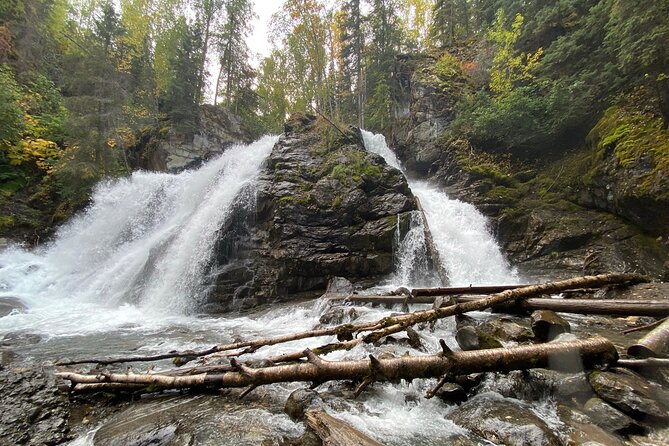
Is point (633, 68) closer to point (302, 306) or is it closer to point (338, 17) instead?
point (302, 306)

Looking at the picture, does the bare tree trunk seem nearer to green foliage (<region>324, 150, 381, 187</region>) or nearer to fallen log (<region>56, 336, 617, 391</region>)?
green foliage (<region>324, 150, 381, 187</region>)

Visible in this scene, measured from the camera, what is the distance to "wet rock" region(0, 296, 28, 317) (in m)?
11.1

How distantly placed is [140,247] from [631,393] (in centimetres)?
1971

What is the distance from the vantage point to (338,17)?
24844 mm

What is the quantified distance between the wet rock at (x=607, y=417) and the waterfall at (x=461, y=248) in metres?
9.17

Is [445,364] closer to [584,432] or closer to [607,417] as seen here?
[584,432]

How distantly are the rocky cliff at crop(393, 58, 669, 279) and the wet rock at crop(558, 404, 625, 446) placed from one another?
961cm

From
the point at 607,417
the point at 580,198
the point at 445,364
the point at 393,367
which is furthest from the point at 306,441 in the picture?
the point at 580,198

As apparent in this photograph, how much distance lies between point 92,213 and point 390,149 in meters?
21.9

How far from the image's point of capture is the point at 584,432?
8.69ft

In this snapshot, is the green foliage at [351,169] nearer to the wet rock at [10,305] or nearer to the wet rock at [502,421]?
the wet rock at [502,421]

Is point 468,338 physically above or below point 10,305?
above

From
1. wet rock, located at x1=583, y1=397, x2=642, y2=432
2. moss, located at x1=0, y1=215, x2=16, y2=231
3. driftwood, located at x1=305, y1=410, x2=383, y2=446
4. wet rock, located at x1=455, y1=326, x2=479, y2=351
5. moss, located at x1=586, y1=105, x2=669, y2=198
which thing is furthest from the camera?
moss, located at x1=0, y1=215, x2=16, y2=231

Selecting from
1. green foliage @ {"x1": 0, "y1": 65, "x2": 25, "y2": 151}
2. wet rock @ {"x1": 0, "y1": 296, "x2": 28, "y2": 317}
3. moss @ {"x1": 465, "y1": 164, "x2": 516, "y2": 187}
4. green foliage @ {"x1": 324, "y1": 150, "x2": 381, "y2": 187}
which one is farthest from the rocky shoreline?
green foliage @ {"x1": 0, "y1": 65, "x2": 25, "y2": 151}
